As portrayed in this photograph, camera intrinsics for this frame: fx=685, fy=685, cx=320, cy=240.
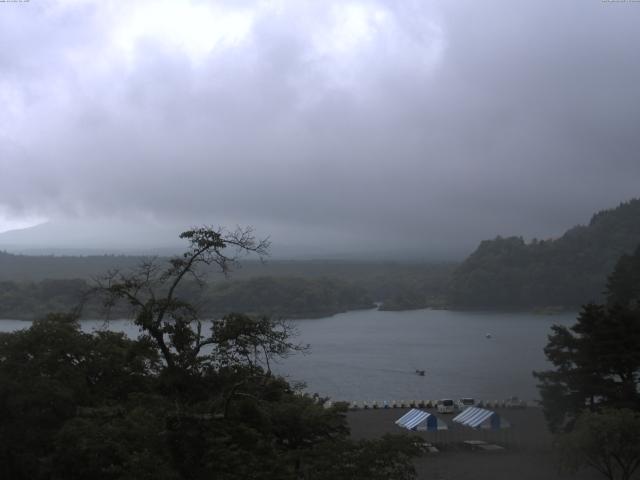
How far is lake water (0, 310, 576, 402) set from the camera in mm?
21438

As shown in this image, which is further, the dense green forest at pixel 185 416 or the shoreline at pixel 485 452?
the shoreline at pixel 485 452

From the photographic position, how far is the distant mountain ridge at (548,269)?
50.8 metres

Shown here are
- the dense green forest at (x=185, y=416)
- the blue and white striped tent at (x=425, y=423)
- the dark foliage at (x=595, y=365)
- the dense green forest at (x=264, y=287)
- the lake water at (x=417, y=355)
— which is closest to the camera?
the dense green forest at (x=185, y=416)

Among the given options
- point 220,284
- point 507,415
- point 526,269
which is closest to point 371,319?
point 220,284

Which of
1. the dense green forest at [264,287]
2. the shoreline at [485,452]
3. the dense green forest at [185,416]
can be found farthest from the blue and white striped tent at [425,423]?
the dense green forest at [264,287]

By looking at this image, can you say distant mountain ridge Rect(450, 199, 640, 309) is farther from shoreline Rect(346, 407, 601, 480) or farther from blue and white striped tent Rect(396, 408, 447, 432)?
blue and white striped tent Rect(396, 408, 447, 432)

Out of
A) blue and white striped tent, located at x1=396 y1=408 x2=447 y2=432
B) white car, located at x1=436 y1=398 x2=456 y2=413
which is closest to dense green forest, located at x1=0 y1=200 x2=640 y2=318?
white car, located at x1=436 y1=398 x2=456 y2=413

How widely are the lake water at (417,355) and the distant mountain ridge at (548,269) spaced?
4.63 metres

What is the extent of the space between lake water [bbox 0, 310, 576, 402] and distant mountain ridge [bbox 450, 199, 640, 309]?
4.63m

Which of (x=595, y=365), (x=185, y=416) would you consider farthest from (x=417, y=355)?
(x=185, y=416)

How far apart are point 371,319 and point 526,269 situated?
15.3 metres

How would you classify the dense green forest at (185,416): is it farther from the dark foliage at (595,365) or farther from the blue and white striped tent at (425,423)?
the blue and white striped tent at (425,423)

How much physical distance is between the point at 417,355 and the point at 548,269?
1044 inches

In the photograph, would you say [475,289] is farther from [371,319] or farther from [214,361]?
[214,361]
